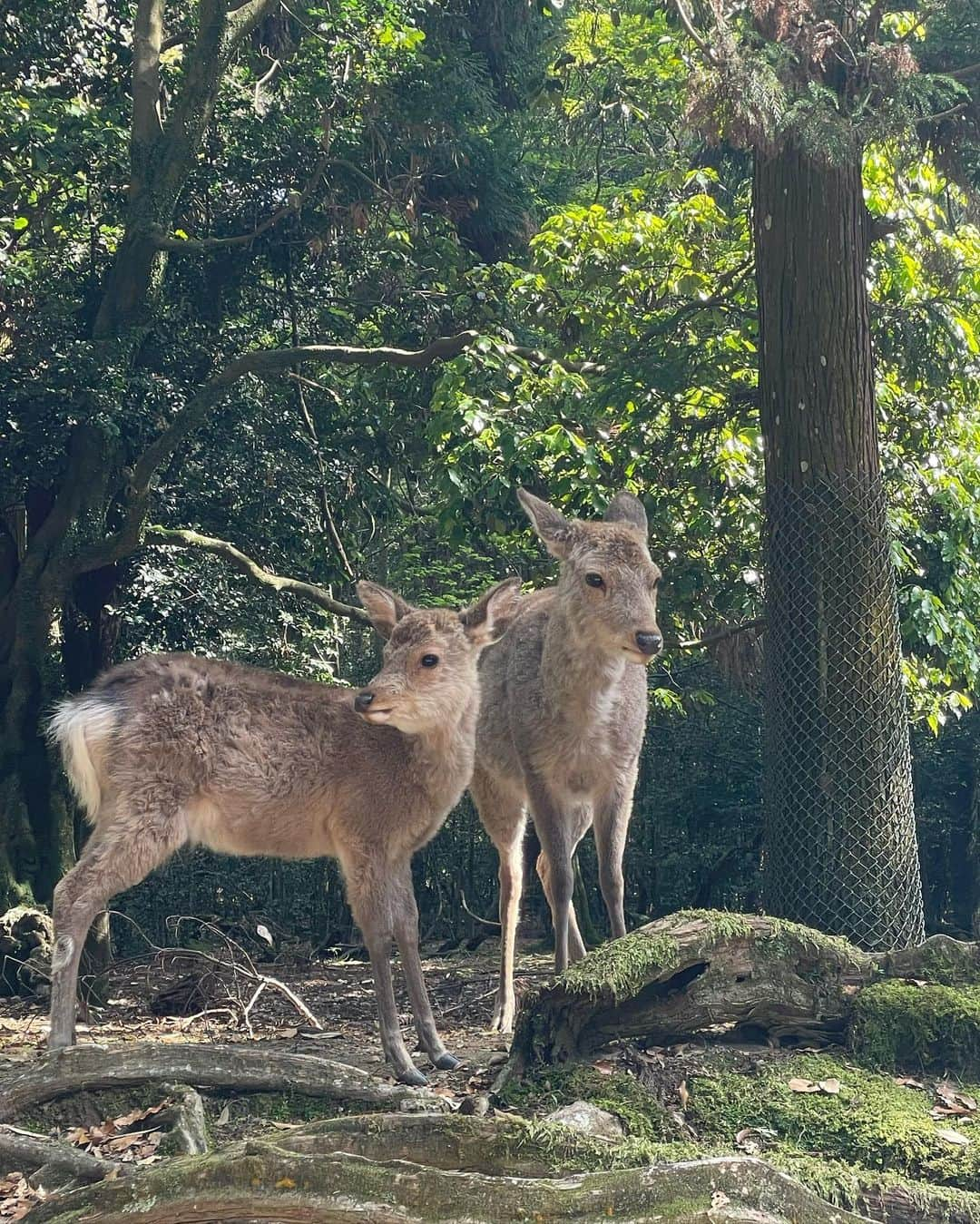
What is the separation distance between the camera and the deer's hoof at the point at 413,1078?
5539 mm

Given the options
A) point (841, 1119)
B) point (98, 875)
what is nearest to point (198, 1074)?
point (98, 875)

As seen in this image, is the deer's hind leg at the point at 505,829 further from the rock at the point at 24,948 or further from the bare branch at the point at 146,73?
the bare branch at the point at 146,73

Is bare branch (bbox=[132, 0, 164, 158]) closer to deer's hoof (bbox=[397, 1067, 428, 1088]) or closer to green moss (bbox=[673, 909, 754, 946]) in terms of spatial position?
green moss (bbox=[673, 909, 754, 946])

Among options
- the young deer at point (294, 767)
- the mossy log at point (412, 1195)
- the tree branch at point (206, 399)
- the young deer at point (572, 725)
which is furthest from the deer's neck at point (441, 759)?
the tree branch at point (206, 399)

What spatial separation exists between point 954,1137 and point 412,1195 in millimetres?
2350

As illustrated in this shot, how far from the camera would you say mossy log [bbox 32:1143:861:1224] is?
12.0ft

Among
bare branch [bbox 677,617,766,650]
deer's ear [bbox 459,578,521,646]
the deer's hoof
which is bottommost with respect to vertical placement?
the deer's hoof

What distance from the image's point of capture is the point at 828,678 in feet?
24.9

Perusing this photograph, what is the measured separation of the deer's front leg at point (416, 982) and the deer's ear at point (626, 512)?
8.45 ft

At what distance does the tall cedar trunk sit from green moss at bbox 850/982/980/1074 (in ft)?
4.81

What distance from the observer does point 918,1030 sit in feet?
18.9

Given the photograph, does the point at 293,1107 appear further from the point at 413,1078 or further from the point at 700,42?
the point at 700,42

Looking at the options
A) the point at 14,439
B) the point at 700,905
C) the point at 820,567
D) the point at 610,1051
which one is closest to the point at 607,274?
the point at 820,567

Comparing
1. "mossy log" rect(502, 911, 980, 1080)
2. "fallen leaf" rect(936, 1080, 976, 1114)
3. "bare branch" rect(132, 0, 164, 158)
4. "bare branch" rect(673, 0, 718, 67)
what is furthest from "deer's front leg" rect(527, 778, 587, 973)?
"bare branch" rect(132, 0, 164, 158)
